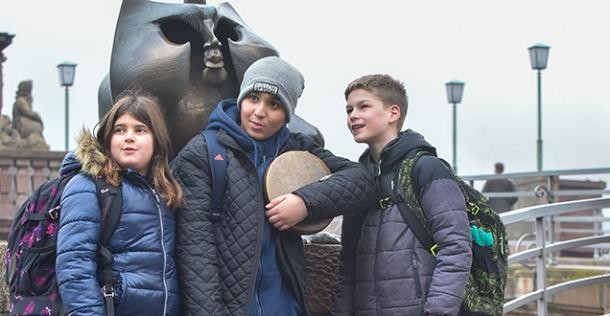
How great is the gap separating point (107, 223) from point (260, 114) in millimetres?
671

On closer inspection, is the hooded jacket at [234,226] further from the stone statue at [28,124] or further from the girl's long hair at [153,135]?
the stone statue at [28,124]

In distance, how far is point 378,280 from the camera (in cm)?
390

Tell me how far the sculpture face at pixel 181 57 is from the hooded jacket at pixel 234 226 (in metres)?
1.49

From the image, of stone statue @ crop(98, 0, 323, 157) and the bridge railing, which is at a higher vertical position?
stone statue @ crop(98, 0, 323, 157)

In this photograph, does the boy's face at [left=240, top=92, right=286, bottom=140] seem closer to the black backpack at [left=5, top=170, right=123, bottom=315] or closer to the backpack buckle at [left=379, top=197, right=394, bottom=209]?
the backpack buckle at [left=379, top=197, right=394, bottom=209]

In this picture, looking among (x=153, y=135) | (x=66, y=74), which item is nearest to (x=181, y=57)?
(x=153, y=135)

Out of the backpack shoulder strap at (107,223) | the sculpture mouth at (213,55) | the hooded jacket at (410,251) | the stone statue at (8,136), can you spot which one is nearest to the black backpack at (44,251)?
the backpack shoulder strap at (107,223)

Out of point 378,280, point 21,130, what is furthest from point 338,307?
point 21,130

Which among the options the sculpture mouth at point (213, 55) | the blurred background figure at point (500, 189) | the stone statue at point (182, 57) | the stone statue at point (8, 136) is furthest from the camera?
the stone statue at point (8, 136)

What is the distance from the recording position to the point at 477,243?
3932mm

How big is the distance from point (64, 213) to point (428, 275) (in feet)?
3.91

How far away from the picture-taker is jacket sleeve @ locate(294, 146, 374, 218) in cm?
380

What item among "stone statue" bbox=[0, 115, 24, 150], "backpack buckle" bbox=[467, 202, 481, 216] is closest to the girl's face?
"backpack buckle" bbox=[467, 202, 481, 216]

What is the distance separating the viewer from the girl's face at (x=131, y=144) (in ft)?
11.9
